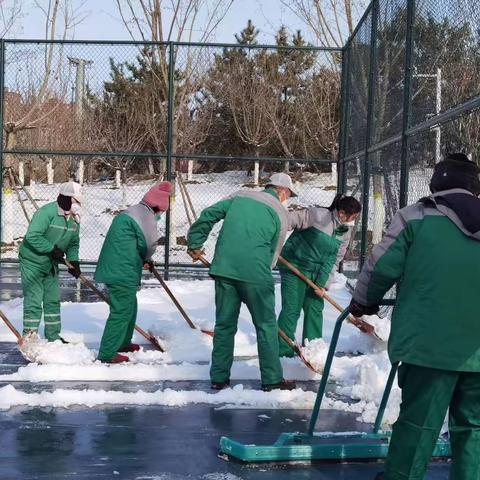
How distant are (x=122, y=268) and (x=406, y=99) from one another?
296 centimetres

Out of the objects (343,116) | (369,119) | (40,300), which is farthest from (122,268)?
(343,116)

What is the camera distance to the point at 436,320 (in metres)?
3.93

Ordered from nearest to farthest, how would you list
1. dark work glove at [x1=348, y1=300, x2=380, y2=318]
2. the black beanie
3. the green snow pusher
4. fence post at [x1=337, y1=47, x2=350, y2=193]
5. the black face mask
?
the black beanie → dark work glove at [x1=348, y1=300, x2=380, y2=318] → the green snow pusher → the black face mask → fence post at [x1=337, y1=47, x2=350, y2=193]

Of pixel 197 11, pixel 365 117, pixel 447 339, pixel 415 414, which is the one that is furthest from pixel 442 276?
pixel 197 11

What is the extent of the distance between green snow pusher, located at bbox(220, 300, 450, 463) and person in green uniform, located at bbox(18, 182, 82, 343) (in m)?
3.13

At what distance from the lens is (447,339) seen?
12.8ft

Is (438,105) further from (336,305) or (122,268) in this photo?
(122,268)

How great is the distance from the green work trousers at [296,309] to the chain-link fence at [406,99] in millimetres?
1149

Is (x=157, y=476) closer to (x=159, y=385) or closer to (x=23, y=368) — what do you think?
(x=159, y=385)

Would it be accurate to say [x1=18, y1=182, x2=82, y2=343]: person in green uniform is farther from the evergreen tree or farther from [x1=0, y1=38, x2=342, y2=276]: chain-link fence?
the evergreen tree

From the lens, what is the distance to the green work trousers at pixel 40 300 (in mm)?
7754

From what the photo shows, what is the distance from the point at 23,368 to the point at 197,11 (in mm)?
12774

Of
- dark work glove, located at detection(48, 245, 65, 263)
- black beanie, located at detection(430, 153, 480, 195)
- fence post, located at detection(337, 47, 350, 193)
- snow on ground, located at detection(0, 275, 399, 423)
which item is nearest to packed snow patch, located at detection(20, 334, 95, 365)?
snow on ground, located at detection(0, 275, 399, 423)

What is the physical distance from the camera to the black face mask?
7.70 metres
